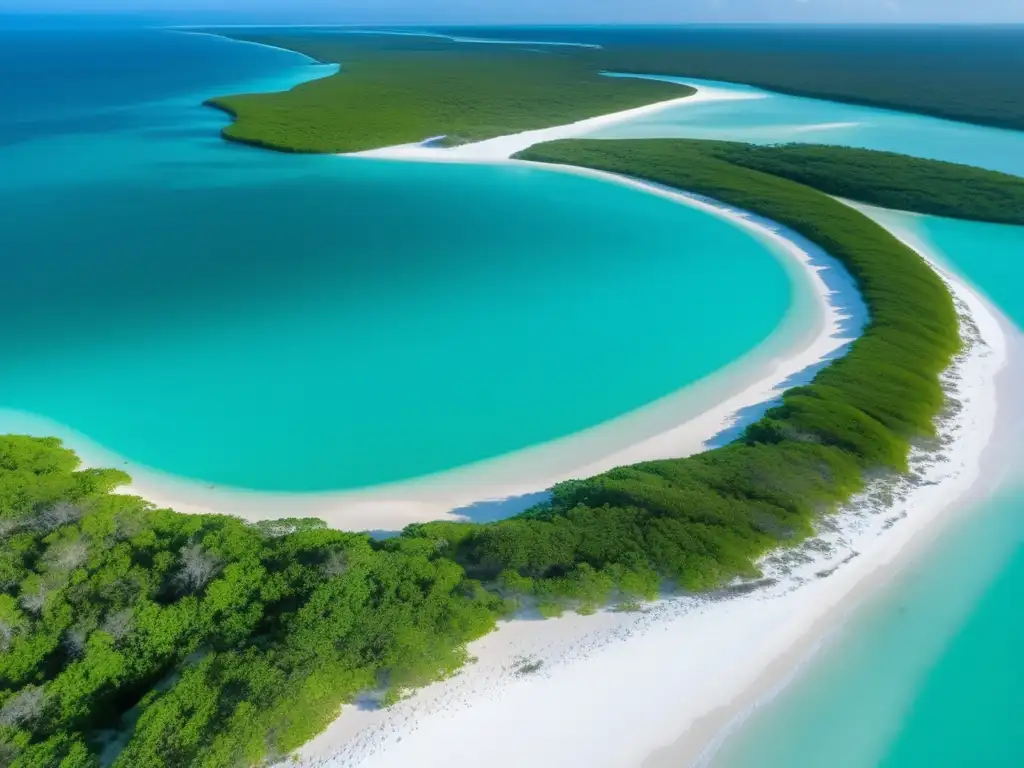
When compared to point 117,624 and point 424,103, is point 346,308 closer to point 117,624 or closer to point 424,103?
point 117,624

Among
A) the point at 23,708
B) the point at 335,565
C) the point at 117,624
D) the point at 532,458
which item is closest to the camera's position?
the point at 23,708

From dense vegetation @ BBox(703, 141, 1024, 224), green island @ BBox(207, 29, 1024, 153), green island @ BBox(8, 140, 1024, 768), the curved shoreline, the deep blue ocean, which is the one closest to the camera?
green island @ BBox(8, 140, 1024, 768)

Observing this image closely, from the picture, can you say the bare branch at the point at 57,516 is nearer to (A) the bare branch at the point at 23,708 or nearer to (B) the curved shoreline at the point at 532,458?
(B) the curved shoreline at the point at 532,458

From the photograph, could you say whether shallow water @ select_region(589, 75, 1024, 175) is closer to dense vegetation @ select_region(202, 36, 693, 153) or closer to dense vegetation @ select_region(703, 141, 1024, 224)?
→ dense vegetation @ select_region(202, 36, 693, 153)

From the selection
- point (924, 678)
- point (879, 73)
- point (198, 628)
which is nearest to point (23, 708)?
point (198, 628)

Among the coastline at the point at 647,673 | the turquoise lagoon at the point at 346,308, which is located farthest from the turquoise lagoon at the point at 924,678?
the turquoise lagoon at the point at 346,308

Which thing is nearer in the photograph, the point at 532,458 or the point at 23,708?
the point at 23,708

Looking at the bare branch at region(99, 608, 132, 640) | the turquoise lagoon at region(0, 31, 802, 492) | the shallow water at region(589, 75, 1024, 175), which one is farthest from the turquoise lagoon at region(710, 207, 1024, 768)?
the shallow water at region(589, 75, 1024, 175)
